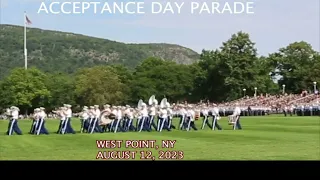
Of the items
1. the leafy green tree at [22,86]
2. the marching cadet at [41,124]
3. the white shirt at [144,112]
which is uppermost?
the leafy green tree at [22,86]

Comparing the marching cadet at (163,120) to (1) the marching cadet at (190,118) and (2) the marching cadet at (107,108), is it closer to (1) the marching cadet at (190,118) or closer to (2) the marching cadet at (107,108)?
(1) the marching cadet at (190,118)

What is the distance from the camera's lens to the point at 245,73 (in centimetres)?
655

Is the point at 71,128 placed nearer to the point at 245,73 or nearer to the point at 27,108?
the point at 27,108

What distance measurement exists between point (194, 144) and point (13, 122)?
1578 mm

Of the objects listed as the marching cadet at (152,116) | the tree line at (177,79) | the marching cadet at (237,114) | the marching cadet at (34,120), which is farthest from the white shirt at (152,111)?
the marching cadet at (34,120)

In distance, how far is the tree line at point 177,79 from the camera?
20.1 ft

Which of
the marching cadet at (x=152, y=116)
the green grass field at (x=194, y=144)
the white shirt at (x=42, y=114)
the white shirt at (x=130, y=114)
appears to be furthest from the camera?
the white shirt at (x=130, y=114)

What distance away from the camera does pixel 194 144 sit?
6496 millimetres

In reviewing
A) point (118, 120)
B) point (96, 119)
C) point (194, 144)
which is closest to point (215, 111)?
point (194, 144)

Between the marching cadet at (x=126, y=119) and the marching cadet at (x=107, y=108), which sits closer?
the marching cadet at (x=107, y=108)

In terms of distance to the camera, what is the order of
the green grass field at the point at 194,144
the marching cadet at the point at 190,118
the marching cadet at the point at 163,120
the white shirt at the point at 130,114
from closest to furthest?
1. the green grass field at the point at 194,144
2. the white shirt at the point at 130,114
3. the marching cadet at the point at 190,118
4. the marching cadet at the point at 163,120

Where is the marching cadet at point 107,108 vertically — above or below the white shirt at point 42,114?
above
